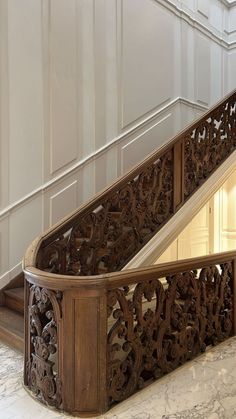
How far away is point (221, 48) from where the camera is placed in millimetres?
6109

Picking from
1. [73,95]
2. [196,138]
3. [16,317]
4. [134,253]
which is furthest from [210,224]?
[16,317]

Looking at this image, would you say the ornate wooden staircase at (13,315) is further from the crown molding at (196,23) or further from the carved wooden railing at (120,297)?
the crown molding at (196,23)

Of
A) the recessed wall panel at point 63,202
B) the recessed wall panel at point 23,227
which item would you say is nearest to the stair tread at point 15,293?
the recessed wall panel at point 23,227

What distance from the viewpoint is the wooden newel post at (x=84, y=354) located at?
1913 mm

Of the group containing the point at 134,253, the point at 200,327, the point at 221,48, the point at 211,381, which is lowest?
the point at 211,381

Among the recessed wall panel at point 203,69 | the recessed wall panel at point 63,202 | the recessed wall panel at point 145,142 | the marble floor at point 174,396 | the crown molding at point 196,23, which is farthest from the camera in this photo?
the recessed wall panel at point 203,69

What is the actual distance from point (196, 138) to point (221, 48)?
11.4ft

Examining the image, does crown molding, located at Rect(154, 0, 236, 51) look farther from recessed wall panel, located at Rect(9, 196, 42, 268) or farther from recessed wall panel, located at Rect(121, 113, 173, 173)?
recessed wall panel, located at Rect(9, 196, 42, 268)

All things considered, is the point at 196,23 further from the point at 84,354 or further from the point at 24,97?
the point at 84,354

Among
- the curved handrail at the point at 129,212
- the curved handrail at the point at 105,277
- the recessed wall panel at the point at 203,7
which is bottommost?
the curved handrail at the point at 105,277

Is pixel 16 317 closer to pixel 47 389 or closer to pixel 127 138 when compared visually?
pixel 47 389

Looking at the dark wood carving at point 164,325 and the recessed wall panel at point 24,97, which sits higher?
the recessed wall panel at point 24,97

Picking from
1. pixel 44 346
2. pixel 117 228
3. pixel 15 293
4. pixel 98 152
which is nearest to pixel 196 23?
pixel 98 152

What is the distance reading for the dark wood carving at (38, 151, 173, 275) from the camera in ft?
8.91
